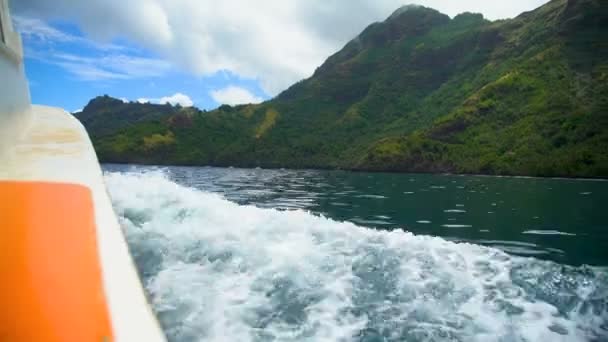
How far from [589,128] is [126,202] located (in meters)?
76.9

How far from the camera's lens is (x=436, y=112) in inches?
4887

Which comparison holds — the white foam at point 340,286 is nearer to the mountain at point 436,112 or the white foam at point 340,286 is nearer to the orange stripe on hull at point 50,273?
the orange stripe on hull at point 50,273

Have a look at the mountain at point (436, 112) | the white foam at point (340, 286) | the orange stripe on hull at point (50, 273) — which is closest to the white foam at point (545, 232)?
the white foam at point (340, 286)

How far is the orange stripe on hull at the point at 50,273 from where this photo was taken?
0.97m

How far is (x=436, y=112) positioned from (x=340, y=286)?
422 feet

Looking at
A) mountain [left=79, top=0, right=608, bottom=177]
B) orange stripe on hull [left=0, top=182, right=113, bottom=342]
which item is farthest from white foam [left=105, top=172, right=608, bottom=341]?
mountain [left=79, top=0, right=608, bottom=177]

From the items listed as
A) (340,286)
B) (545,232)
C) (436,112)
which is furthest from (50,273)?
(436,112)

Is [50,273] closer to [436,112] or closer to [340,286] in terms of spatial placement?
[340,286]

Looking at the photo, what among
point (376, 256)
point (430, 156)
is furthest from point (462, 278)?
point (430, 156)

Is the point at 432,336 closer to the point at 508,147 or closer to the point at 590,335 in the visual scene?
the point at 590,335

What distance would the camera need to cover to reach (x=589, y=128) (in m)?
64.1

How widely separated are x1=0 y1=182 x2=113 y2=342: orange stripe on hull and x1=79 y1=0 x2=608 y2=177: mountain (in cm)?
6241

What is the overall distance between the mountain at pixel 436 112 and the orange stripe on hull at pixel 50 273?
62408 mm

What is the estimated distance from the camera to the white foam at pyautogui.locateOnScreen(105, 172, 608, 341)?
13.1 feet
